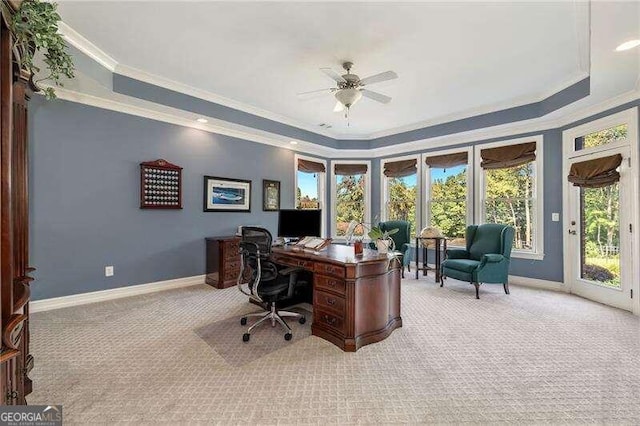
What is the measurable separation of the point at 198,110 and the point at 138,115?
2.63ft

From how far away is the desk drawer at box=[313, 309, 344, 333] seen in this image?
2.54 meters

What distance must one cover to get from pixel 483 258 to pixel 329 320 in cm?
266

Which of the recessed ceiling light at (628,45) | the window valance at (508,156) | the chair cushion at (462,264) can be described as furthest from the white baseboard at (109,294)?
the recessed ceiling light at (628,45)

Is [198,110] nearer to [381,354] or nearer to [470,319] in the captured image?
[381,354]

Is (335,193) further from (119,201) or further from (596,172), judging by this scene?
(596,172)

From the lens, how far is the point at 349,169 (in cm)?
671

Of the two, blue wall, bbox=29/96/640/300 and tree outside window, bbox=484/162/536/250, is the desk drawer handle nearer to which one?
blue wall, bbox=29/96/640/300

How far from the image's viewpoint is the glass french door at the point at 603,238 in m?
3.48

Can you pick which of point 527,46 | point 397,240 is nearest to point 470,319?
point 397,240

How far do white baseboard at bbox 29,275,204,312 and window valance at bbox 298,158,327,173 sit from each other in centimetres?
299

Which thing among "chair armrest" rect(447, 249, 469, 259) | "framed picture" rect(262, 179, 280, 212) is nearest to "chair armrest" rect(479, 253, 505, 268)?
"chair armrest" rect(447, 249, 469, 259)

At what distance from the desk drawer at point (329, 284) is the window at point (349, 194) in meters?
3.91

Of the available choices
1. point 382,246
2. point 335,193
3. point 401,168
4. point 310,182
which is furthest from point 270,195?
point 382,246

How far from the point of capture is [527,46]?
2967mm
